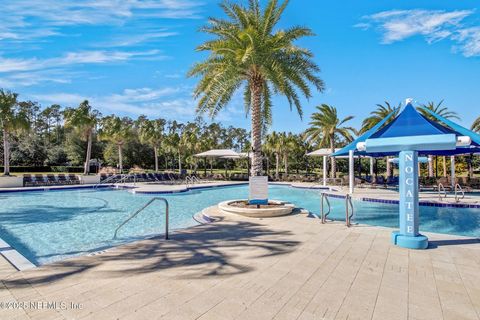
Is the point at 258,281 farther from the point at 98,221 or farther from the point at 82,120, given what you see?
the point at 82,120

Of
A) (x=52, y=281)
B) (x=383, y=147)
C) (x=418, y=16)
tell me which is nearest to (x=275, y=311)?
(x=52, y=281)

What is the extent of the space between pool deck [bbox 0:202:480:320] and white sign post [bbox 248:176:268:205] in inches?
128

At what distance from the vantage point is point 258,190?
31.1 ft

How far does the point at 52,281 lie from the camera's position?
153 inches

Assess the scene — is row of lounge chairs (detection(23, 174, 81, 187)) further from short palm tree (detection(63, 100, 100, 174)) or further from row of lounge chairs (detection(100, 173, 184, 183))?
short palm tree (detection(63, 100, 100, 174))

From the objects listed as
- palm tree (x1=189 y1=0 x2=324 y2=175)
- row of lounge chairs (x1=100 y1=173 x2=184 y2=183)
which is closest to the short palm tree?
row of lounge chairs (x1=100 y1=173 x2=184 y2=183)

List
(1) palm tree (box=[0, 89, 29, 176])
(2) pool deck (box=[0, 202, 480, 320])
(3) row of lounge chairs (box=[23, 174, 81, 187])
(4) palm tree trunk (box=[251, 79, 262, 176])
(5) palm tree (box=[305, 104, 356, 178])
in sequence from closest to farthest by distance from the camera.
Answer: (2) pool deck (box=[0, 202, 480, 320]) → (4) palm tree trunk (box=[251, 79, 262, 176]) → (3) row of lounge chairs (box=[23, 174, 81, 187]) → (1) palm tree (box=[0, 89, 29, 176]) → (5) palm tree (box=[305, 104, 356, 178])

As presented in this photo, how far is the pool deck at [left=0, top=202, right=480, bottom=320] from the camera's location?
316cm

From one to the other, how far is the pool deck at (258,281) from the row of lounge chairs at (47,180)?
20263 mm

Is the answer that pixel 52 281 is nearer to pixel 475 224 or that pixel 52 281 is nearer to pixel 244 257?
pixel 244 257

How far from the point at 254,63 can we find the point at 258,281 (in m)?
7.35

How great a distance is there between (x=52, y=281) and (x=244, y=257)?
2.72 meters

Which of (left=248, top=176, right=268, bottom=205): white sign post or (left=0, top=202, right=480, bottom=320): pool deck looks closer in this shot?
(left=0, top=202, right=480, bottom=320): pool deck

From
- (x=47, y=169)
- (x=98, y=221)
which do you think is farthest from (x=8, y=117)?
(x=47, y=169)
